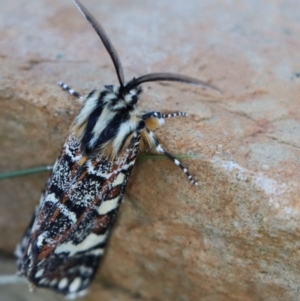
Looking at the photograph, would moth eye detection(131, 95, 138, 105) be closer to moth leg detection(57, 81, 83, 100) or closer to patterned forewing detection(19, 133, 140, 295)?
patterned forewing detection(19, 133, 140, 295)

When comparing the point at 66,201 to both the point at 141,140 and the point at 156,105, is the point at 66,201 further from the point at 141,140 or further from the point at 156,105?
the point at 156,105

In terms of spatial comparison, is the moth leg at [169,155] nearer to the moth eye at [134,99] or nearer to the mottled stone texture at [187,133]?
the mottled stone texture at [187,133]

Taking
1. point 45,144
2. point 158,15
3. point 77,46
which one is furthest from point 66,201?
point 158,15

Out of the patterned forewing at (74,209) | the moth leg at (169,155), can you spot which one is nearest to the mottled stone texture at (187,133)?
the moth leg at (169,155)

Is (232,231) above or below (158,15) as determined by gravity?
below

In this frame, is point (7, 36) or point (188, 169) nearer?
point (188, 169)

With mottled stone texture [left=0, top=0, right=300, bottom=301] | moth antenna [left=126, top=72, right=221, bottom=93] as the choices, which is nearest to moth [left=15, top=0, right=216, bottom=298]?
moth antenna [left=126, top=72, right=221, bottom=93]
